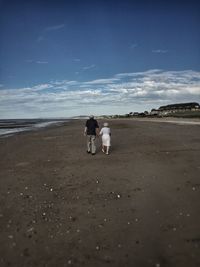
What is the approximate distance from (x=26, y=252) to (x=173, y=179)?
6.27 m

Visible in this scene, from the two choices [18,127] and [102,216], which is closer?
[102,216]

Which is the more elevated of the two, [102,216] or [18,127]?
[102,216]

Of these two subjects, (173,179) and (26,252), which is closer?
(26,252)

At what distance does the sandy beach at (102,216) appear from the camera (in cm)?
Result: 564

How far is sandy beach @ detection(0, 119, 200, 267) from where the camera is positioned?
222 inches

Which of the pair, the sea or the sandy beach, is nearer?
the sandy beach

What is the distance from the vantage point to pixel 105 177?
11297 mm

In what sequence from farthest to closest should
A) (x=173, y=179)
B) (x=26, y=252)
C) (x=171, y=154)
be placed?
1. (x=171, y=154)
2. (x=173, y=179)
3. (x=26, y=252)

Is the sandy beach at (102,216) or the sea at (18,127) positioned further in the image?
the sea at (18,127)

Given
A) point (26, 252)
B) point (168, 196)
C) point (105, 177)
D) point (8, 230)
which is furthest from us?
point (105, 177)

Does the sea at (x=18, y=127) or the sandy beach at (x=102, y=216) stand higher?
the sandy beach at (x=102, y=216)

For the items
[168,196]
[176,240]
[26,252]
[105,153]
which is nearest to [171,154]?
[105,153]

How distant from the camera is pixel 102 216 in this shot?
7.46m

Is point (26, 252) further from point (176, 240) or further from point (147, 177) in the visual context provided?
point (147, 177)
